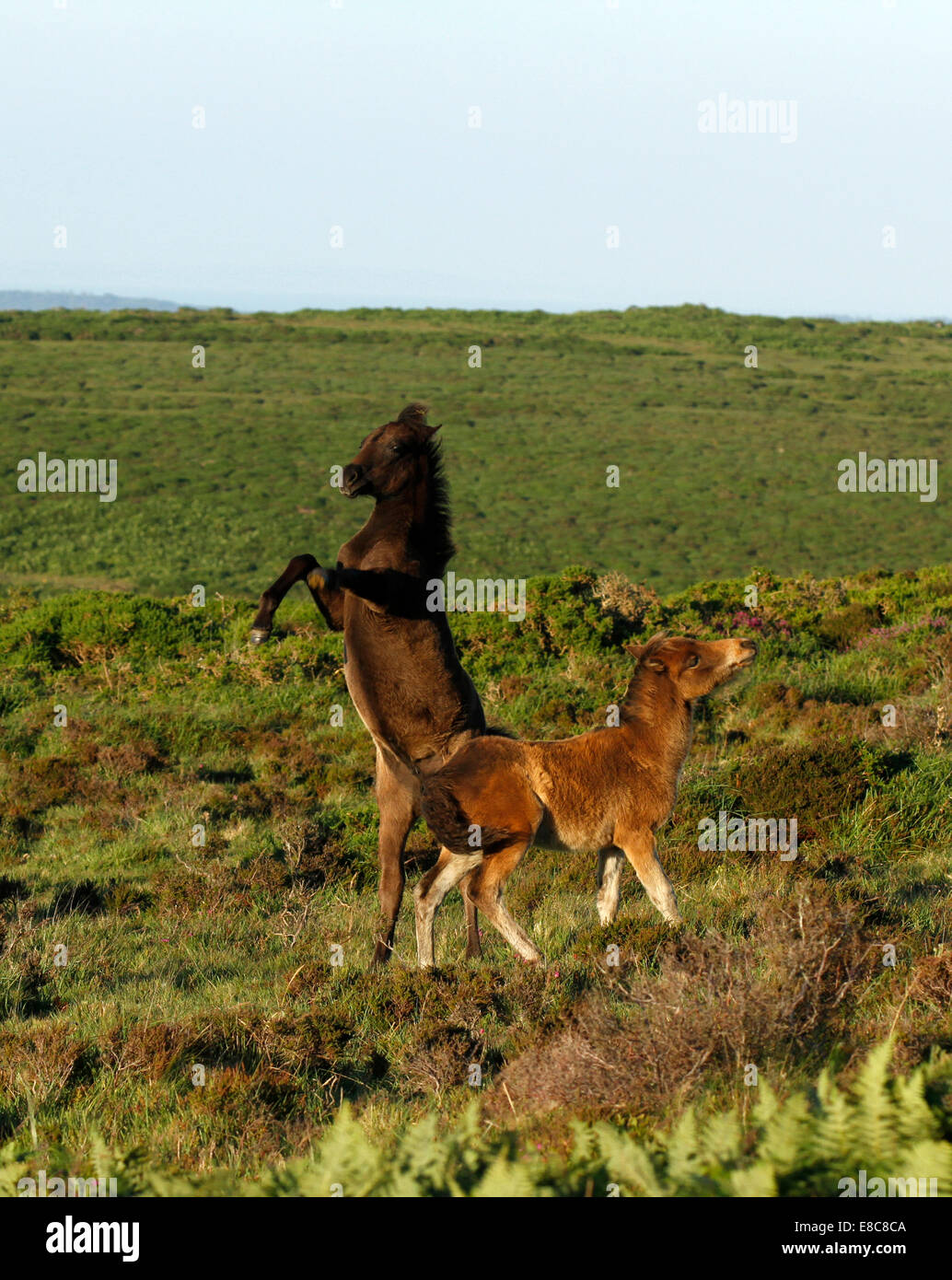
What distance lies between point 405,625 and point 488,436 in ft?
172

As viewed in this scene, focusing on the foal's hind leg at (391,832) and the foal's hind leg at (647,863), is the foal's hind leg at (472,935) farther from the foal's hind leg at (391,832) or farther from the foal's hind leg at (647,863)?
the foal's hind leg at (647,863)

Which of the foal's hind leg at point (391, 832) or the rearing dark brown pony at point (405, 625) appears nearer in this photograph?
the rearing dark brown pony at point (405, 625)

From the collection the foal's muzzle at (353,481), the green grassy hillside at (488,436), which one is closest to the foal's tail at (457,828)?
the foal's muzzle at (353,481)

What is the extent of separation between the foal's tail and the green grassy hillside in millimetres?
30882

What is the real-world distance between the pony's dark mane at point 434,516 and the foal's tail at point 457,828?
1285 mm

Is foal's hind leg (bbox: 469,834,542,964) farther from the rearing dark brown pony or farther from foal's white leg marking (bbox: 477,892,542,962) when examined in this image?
the rearing dark brown pony

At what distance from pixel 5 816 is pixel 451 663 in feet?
19.7

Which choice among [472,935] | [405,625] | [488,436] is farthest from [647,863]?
[488,436]

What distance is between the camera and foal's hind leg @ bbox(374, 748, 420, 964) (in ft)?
22.5

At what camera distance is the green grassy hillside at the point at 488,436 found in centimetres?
4344

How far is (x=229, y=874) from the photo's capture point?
30.4ft

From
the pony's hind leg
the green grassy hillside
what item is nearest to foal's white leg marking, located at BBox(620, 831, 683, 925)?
the pony's hind leg
